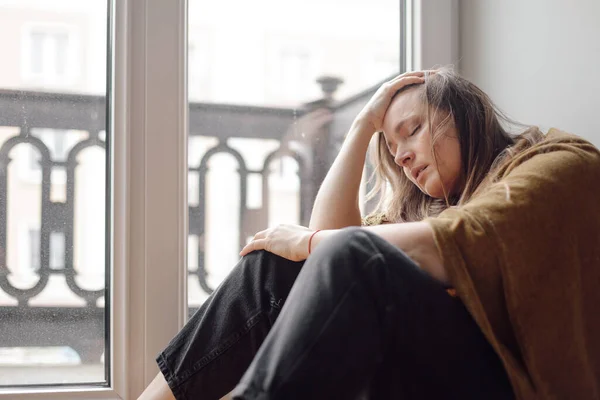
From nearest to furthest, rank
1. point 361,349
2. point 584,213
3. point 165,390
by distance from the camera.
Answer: point 361,349 → point 584,213 → point 165,390

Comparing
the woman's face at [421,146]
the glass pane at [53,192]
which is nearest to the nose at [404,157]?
the woman's face at [421,146]

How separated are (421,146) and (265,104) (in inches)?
20.8

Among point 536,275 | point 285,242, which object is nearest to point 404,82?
point 285,242

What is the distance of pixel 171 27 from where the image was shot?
1608 millimetres

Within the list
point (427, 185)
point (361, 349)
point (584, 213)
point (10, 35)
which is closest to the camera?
point (361, 349)

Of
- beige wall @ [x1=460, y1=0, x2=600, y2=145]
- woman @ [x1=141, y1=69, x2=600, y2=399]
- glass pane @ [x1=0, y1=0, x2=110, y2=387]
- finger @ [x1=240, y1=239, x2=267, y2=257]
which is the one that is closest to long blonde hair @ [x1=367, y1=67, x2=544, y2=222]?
woman @ [x1=141, y1=69, x2=600, y2=399]

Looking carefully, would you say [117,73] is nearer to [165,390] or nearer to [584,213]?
[165,390]

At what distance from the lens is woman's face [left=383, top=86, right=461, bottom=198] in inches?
52.4

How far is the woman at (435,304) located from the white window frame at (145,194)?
0.35 meters

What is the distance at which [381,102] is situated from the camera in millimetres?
1472

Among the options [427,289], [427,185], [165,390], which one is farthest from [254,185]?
[427,289]

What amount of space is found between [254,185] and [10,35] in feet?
2.21

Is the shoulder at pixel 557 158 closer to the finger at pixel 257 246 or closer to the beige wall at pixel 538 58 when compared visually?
the beige wall at pixel 538 58

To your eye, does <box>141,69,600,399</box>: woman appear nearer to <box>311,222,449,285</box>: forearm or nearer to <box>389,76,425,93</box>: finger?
<box>311,222,449,285</box>: forearm
